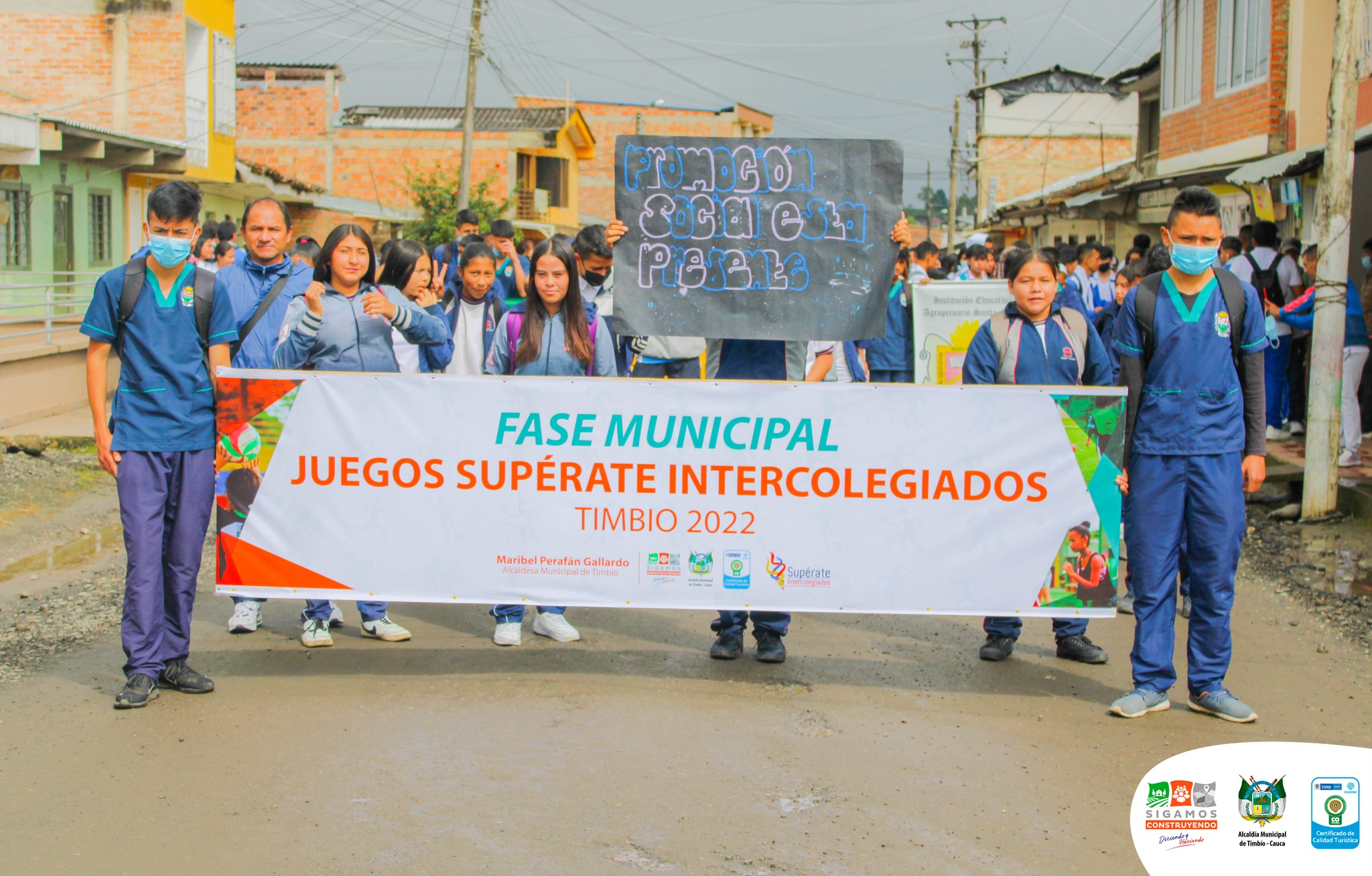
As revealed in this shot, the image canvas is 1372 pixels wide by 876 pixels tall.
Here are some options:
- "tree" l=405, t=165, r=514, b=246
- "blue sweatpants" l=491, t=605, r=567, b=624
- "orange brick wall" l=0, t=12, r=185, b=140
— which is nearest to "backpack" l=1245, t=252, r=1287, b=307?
"blue sweatpants" l=491, t=605, r=567, b=624

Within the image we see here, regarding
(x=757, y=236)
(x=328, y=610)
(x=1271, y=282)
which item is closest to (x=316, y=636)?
(x=328, y=610)

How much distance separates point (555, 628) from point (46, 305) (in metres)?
11.6

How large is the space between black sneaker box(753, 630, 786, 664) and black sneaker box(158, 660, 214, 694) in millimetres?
2428

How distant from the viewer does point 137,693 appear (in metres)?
5.24

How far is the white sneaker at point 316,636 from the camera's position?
6230mm

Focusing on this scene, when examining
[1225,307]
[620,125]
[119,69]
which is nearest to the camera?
[1225,307]

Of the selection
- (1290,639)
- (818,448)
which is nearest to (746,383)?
(818,448)

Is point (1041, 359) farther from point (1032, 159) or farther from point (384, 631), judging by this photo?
point (1032, 159)

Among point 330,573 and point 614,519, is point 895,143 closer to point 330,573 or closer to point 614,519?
point 614,519

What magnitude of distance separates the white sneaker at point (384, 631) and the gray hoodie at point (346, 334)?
1269 millimetres

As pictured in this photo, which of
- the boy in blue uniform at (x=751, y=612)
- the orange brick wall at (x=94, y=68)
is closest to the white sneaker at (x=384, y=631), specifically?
the boy in blue uniform at (x=751, y=612)

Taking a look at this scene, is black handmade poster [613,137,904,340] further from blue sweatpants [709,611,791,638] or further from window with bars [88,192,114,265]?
window with bars [88,192,114,265]

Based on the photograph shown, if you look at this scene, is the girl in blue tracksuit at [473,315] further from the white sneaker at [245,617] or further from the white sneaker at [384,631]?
the white sneaker at [245,617]

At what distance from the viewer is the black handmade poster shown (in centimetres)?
581
